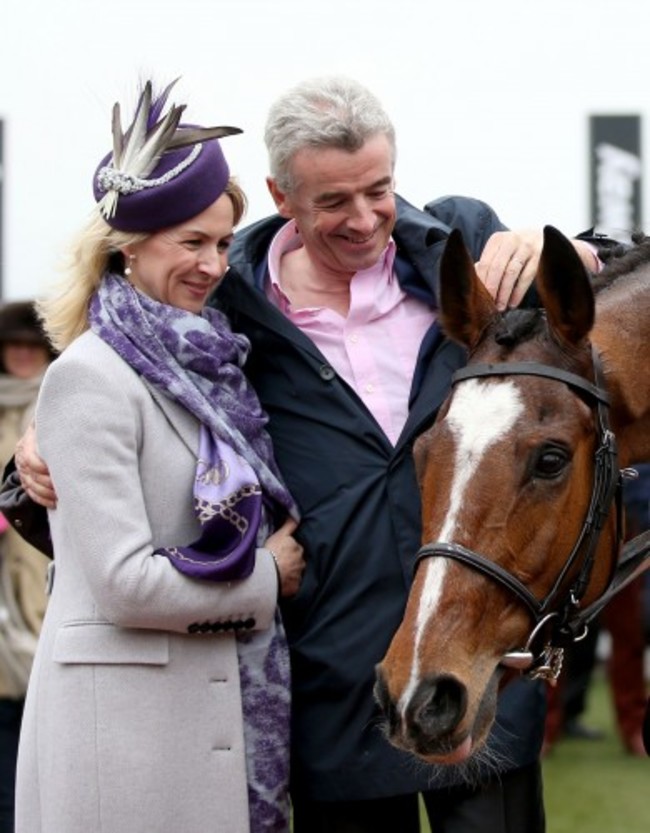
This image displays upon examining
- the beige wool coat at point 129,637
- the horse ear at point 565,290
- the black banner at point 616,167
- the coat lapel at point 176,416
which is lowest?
the black banner at point 616,167

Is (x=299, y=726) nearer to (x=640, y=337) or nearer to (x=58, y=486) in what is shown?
(x=58, y=486)

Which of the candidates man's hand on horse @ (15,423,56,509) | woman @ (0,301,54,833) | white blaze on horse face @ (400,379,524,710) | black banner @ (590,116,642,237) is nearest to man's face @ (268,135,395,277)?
white blaze on horse face @ (400,379,524,710)

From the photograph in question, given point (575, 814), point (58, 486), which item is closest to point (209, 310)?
point (58, 486)

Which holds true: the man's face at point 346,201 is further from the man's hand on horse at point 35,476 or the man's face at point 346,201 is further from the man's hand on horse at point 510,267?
the man's hand on horse at point 35,476

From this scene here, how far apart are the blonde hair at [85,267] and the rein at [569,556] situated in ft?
2.36

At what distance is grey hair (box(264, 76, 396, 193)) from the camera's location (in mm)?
3621

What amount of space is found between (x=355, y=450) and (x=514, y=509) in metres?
0.62

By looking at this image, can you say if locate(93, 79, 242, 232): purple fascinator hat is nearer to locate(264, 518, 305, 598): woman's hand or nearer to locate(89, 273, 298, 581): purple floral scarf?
locate(89, 273, 298, 581): purple floral scarf

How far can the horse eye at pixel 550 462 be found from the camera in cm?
313

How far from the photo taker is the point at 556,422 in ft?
10.4

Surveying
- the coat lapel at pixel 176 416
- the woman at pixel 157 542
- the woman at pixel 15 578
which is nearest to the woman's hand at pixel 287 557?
the woman at pixel 157 542

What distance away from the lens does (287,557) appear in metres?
3.59

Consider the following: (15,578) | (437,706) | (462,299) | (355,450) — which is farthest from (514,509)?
(15,578)

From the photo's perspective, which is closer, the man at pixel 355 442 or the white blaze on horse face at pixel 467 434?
the white blaze on horse face at pixel 467 434
